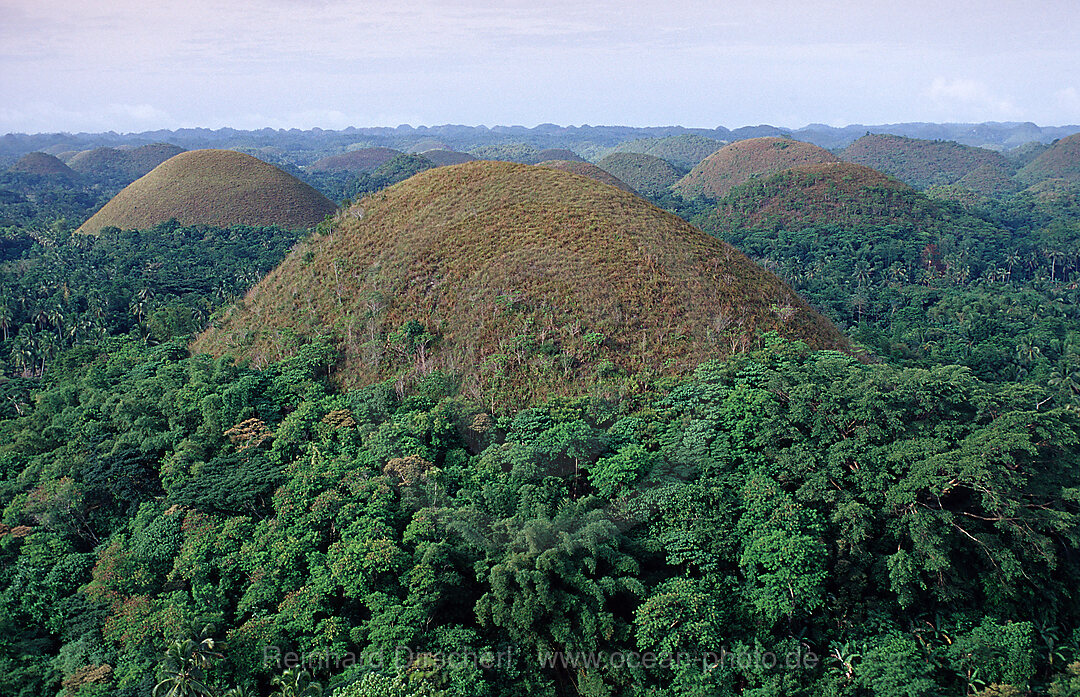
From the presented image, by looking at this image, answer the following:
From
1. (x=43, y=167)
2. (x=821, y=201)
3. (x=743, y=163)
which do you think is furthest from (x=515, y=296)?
(x=43, y=167)

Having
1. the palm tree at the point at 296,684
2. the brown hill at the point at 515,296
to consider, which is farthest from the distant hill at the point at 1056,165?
the palm tree at the point at 296,684

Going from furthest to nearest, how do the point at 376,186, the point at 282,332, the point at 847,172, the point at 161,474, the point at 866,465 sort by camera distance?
the point at 376,186, the point at 847,172, the point at 282,332, the point at 161,474, the point at 866,465

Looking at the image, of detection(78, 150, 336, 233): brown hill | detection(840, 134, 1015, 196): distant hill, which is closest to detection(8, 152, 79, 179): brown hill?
detection(78, 150, 336, 233): brown hill

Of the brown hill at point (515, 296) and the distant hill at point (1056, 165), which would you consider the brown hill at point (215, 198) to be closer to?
the brown hill at point (515, 296)

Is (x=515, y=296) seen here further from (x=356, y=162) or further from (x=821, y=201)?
(x=356, y=162)

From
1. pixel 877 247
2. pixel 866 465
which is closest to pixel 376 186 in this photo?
pixel 877 247

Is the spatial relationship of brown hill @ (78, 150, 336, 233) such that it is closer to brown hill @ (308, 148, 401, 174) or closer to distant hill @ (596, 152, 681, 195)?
distant hill @ (596, 152, 681, 195)

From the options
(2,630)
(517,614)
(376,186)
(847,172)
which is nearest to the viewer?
(517,614)

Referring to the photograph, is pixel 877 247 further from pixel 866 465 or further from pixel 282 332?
pixel 282 332
